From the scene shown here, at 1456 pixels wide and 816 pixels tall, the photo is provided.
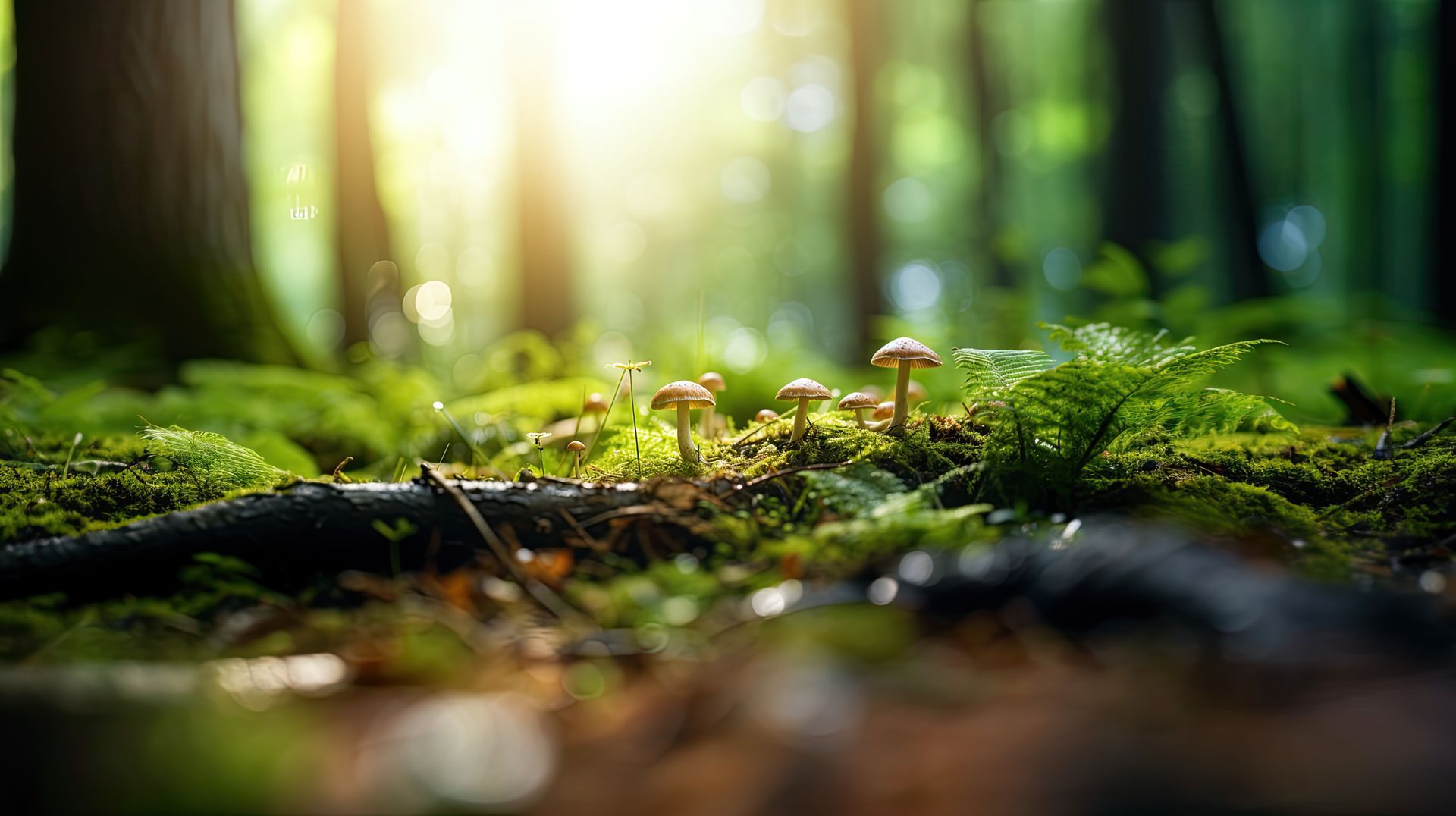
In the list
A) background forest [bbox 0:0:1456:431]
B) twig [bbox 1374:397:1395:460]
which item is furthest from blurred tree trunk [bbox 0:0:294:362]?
twig [bbox 1374:397:1395:460]

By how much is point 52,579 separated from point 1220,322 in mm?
7062

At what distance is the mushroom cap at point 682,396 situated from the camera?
9.00 feet

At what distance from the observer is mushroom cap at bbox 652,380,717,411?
274 centimetres

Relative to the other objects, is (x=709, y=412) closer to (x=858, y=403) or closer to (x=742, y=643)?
(x=858, y=403)

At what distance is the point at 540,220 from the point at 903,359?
952 centimetres

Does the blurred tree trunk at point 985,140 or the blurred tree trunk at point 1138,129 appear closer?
the blurred tree trunk at point 1138,129

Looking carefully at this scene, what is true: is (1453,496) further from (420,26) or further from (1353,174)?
(1353,174)

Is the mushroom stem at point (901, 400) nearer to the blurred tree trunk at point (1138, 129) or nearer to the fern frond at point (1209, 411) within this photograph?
the fern frond at point (1209, 411)

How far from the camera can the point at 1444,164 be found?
11.7 metres

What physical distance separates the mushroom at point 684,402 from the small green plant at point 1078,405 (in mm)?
873

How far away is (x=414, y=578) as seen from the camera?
202 centimetres

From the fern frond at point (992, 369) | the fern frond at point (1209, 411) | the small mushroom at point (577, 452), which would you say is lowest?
the small mushroom at point (577, 452)

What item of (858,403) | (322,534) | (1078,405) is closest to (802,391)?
(858,403)

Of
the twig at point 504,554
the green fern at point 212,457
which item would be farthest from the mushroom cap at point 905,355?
the green fern at point 212,457
